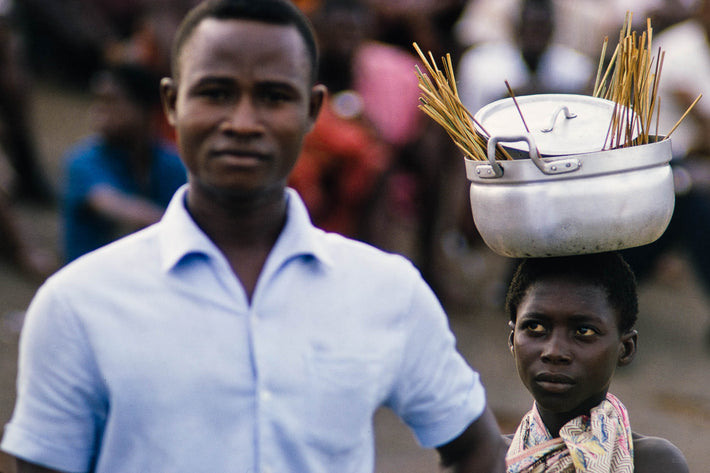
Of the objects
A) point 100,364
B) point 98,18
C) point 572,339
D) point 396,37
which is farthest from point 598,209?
point 98,18

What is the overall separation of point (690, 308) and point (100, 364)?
5.22m

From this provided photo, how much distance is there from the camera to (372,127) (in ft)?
16.6

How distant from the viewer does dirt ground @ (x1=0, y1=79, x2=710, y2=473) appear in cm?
442

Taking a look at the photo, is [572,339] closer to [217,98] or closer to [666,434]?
[217,98]

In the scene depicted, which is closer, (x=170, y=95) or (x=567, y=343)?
(x=567, y=343)

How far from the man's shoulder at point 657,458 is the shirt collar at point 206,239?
27.6 inches

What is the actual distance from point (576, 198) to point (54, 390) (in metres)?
0.95

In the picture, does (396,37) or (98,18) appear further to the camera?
(98,18)

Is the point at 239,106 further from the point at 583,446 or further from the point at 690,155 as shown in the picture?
the point at 690,155

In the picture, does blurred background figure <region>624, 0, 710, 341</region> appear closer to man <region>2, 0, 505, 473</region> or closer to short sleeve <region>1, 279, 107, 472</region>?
man <region>2, 0, 505, 473</region>

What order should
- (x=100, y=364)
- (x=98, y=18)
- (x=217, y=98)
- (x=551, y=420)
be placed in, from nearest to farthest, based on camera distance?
(x=100, y=364) < (x=217, y=98) < (x=551, y=420) < (x=98, y=18)

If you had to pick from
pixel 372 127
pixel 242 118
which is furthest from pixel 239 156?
pixel 372 127

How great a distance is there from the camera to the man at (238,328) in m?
1.67

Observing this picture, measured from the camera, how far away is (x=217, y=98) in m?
1.81
